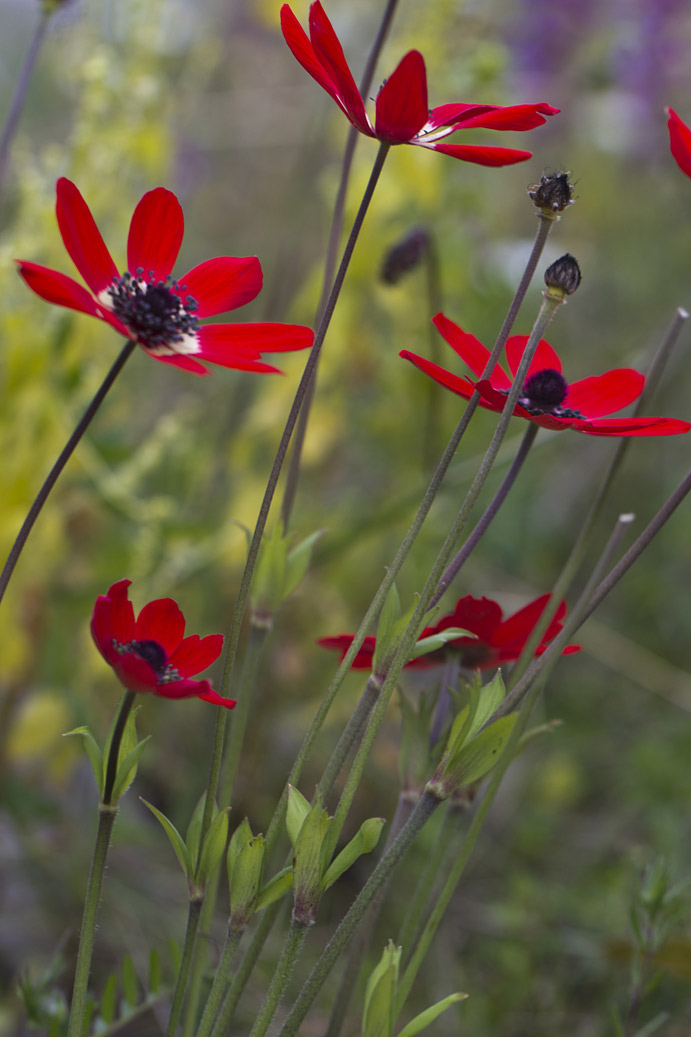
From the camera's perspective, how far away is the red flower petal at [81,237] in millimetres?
318

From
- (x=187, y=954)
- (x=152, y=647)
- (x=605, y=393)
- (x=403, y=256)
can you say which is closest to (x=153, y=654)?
(x=152, y=647)

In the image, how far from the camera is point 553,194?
30cm

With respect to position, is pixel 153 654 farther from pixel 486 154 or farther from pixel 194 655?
pixel 486 154

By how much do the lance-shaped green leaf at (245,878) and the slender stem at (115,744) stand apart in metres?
0.04

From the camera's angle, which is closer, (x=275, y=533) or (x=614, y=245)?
(x=275, y=533)

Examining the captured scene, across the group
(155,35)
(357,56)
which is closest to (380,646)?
(155,35)

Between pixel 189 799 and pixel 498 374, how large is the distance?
0.56m

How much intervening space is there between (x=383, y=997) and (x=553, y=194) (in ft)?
0.84

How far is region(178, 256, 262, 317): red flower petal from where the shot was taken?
0.37 meters

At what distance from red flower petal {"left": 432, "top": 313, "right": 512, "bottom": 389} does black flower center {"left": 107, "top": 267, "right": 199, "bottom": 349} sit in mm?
94

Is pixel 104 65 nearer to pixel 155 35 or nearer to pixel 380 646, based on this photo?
pixel 155 35

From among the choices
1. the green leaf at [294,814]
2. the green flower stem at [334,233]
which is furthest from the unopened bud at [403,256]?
the green leaf at [294,814]

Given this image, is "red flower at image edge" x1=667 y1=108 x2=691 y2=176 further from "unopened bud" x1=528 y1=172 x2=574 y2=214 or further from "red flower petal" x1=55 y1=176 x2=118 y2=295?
"red flower petal" x1=55 y1=176 x2=118 y2=295

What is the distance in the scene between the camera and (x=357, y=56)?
1492 mm
